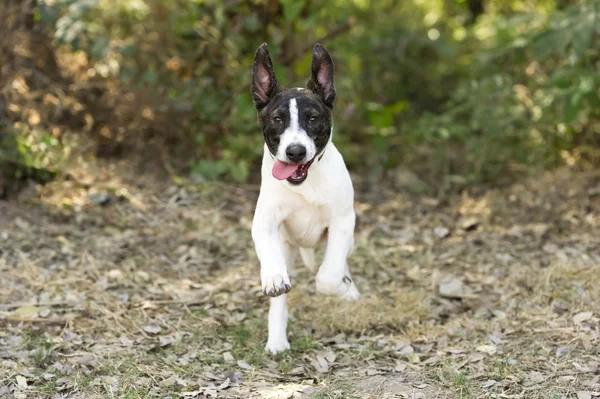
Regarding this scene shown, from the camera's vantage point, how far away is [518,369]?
445 centimetres

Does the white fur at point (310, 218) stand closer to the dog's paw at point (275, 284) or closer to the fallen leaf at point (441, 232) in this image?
the dog's paw at point (275, 284)

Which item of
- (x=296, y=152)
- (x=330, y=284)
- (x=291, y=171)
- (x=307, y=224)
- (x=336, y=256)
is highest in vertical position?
(x=296, y=152)

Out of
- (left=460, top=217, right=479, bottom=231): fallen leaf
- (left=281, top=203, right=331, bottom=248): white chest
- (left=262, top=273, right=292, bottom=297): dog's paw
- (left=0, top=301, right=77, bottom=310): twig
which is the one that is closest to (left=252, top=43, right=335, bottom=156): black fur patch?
(left=281, top=203, right=331, bottom=248): white chest

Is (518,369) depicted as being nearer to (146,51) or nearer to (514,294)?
(514,294)

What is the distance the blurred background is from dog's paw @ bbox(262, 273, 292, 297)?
11.6 feet

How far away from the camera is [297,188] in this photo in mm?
4551

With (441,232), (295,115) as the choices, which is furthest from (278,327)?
(441,232)

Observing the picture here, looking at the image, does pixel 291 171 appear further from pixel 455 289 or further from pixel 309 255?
pixel 455 289

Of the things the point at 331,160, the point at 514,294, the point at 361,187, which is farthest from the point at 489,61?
the point at 331,160

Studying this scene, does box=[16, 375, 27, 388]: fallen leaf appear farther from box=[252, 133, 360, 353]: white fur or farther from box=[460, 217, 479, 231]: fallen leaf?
box=[460, 217, 479, 231]: fallen leaf

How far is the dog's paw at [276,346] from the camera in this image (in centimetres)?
480

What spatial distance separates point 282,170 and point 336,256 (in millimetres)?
676

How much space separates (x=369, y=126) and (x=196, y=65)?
211 cm

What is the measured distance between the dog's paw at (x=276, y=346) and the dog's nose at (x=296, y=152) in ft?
3.91
